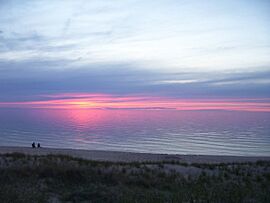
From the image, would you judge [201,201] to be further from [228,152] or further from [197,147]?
[197,147]

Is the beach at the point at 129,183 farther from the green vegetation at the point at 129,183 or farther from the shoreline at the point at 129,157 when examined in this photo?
the shoreline at the point at 129,157

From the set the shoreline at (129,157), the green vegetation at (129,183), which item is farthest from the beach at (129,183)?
the shoreline at (129,157)

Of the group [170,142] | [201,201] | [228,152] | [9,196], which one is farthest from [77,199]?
[170,142]

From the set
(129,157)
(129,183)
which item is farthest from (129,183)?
(129,157)

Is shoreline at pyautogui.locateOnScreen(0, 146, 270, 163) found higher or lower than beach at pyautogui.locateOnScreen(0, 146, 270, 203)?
lower

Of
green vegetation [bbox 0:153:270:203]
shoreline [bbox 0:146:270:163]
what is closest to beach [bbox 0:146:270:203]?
green vegetation [bbox 0:153:270:203]

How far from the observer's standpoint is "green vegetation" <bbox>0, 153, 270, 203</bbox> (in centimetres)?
913

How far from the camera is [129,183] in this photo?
11859mm

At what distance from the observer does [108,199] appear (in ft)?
29.7

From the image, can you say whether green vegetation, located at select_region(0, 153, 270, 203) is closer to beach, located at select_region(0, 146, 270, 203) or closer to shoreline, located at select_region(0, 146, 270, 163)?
beach, located at select_region(0, 146, 270, 203)

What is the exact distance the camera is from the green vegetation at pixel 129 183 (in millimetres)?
9127

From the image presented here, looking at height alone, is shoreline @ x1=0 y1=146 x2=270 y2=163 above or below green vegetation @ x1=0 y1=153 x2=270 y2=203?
below

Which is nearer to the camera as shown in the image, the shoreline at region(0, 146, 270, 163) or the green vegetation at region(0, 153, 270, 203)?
the green vegetation at region(0, 153, 270, 203)

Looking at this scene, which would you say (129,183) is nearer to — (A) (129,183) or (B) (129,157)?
(A) (129,183)
